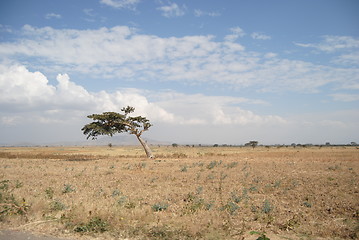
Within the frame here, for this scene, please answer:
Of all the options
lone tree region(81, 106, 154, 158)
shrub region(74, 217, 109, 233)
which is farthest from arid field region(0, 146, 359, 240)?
lone tree region(81, 106, 154, 158)

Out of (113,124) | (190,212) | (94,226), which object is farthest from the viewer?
(113,124)

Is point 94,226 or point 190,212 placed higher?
point 94,226

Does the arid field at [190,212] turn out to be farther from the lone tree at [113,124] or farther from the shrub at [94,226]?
the lone tree at [113,124]

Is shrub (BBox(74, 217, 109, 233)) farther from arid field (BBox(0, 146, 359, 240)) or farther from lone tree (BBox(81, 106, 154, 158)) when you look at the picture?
lone tree (BBox(81, 106, 154, 158))

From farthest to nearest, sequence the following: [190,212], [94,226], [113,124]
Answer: [113,124], [190,212], [94,226]

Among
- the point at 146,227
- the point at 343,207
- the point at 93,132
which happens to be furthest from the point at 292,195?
the point at 93,132

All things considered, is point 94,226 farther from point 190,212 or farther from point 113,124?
point 113,124

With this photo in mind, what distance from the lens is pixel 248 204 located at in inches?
415

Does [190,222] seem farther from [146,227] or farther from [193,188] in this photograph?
[193,188]

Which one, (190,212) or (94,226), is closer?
(94,226)

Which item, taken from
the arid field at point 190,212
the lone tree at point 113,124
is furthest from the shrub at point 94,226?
the lone tree at point 113,124

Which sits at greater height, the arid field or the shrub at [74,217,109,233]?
the shrub at [74,217,109,233]

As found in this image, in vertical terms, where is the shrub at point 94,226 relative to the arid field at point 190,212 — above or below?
above

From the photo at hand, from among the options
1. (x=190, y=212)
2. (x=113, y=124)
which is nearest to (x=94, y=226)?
(x=190, y=212)
